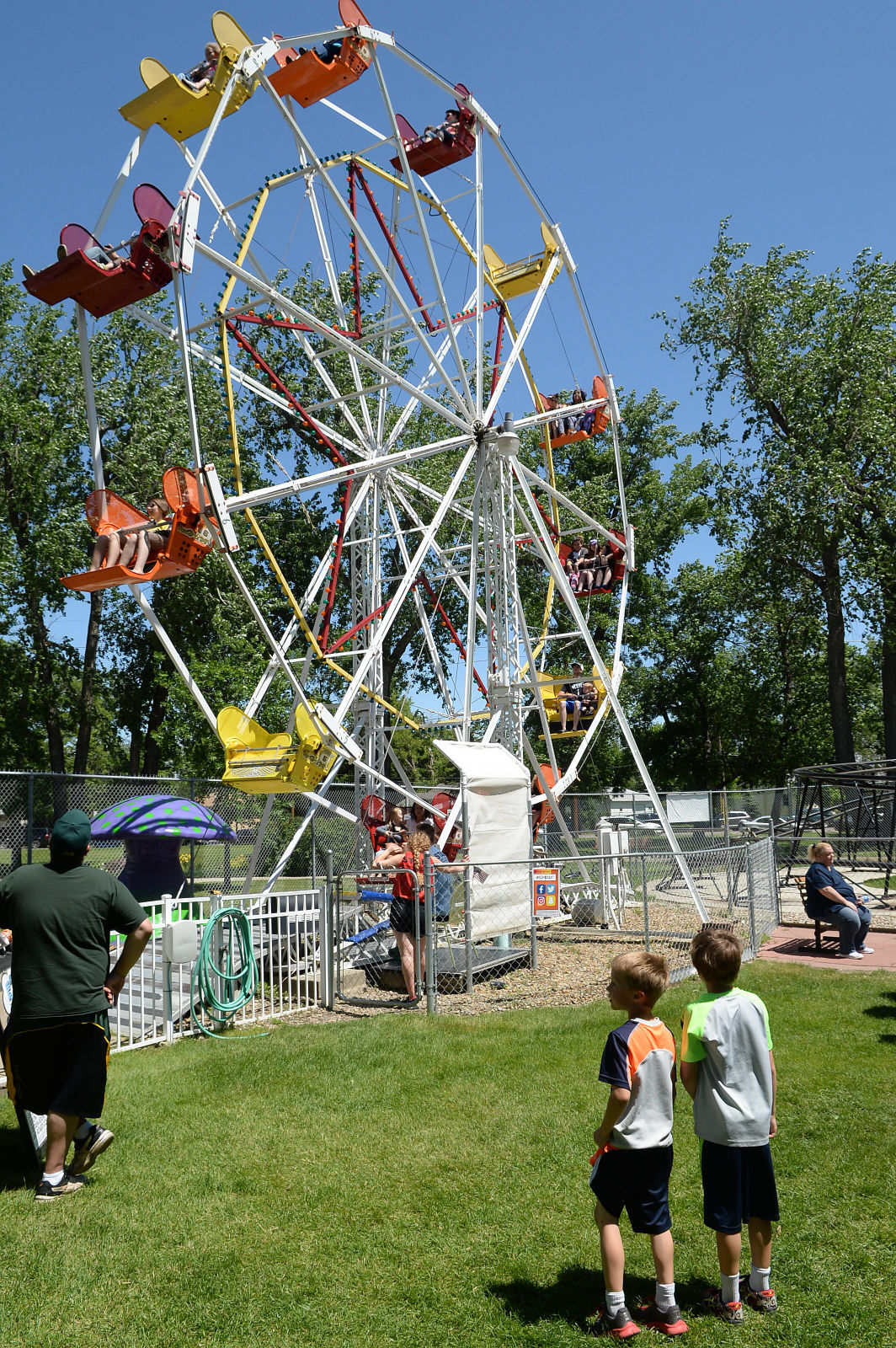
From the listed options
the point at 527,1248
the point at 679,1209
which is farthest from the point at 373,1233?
the point at 679,1209

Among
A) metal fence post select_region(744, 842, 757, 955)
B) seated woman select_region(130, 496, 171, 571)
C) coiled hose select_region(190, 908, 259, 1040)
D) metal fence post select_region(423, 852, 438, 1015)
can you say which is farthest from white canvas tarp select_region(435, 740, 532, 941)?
seated woman select_region(130, 496, 171, 571)

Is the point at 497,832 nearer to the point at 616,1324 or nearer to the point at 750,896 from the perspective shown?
the point at 750,896

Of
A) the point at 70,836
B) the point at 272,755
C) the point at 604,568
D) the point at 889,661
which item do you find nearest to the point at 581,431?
the point at 604,568

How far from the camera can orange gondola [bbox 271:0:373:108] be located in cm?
1072

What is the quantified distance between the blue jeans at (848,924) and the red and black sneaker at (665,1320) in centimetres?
795

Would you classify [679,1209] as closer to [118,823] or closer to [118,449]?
[118,823]

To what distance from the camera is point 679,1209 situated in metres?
4.48

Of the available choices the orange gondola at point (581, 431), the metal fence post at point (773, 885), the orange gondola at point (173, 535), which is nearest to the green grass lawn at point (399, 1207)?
the orange gondola at point (173, 535)

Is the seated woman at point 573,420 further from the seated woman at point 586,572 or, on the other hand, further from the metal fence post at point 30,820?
the metal fence post at point 30,820

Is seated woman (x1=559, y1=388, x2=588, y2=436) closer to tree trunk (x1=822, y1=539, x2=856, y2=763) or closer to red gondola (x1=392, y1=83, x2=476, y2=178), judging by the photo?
red gondola (x1=392, y1=83, x2=476, y2=178)

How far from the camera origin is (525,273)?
16.3m

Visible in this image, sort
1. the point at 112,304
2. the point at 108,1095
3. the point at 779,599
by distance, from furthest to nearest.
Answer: the point at 779,599 < the point at 112,304 < the point at 108,1095

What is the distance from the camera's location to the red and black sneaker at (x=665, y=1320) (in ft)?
11.1

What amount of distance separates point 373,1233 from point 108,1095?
111 inches
